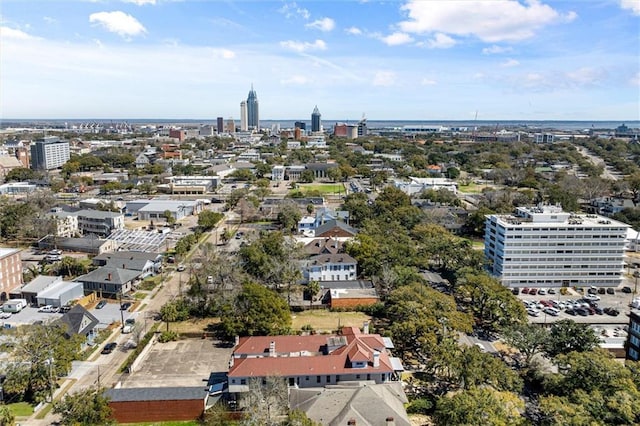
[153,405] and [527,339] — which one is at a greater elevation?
[527,339]

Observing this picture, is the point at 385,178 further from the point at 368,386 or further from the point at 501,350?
the point at 368,386

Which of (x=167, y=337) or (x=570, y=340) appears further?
(x=167, y=337)

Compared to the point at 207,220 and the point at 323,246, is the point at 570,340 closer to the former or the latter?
the point at 323,246

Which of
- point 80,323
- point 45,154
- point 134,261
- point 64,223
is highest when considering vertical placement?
point 45,154

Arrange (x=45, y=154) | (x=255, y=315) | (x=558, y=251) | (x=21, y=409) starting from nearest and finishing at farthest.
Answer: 1. (x=21, y=409)
2. (x=255, y=315)
3. (x=558, y=251)
4. (x=45, y=154)

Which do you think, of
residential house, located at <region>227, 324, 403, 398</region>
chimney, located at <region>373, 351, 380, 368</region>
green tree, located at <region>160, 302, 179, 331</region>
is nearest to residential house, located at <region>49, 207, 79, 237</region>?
green tree, located at <region>160, 302, 179, 331</region>

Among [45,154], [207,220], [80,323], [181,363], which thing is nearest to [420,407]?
[181,363]

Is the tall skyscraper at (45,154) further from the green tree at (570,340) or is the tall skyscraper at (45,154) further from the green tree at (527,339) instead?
the green tree at (570,340)
